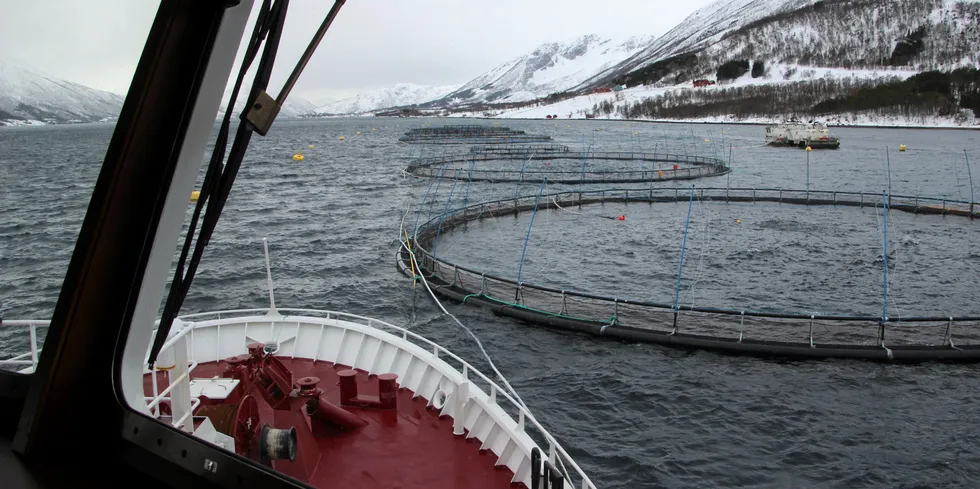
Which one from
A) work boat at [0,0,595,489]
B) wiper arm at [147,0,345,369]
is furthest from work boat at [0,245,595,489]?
wiper arm at [147,0,345,369]

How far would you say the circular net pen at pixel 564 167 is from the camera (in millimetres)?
70500

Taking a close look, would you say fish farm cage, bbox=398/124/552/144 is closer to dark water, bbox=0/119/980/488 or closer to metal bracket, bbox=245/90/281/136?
dark water, bbox=0/119/980/488

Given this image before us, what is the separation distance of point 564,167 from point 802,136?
1867 inches

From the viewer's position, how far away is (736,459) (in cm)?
1705

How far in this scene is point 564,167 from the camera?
279 feet

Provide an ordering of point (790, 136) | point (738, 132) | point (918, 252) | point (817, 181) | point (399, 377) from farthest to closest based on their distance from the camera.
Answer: point (738, 132) → point (790, 136) → point (817, 181) → point (918, 252) → point (399, 377)

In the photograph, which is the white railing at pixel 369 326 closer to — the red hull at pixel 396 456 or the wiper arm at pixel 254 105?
the red hull at pixel 396 456

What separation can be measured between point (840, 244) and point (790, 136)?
75.9 meters

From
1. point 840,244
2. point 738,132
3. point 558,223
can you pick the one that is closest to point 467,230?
point 558,223

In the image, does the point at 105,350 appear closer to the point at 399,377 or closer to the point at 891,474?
the point at 399,377

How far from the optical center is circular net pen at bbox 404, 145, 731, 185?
231ft

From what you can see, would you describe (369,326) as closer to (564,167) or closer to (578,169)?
(578,169)

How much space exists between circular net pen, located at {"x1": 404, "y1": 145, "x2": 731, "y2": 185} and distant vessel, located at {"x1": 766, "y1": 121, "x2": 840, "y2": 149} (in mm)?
29202

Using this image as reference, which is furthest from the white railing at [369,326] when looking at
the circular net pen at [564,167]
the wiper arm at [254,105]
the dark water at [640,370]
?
the circular net pen at [564,167]
